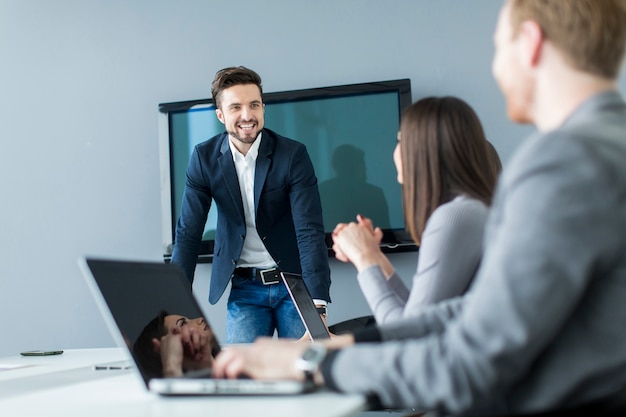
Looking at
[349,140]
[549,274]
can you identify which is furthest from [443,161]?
[349,140]

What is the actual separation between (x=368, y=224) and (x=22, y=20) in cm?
346

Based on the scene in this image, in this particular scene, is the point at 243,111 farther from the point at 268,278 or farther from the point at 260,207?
the point at 268,278

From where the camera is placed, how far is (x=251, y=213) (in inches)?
129

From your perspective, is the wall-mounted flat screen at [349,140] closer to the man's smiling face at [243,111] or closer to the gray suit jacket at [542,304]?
the man's smiling face at [243,111]

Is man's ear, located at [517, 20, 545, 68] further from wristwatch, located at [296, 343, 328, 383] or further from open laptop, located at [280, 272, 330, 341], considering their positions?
open laptop, located at [280, 272, 330, 341]

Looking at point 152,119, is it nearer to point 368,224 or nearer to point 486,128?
point 486,128

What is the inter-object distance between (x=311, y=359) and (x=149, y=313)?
0.44 meters

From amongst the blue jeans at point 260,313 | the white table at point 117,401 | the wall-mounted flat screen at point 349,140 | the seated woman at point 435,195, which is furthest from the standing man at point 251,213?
the seated woman at point 435,195

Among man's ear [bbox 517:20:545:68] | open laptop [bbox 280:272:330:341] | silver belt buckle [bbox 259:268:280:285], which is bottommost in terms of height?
silver belt buckle [bbox 259:268:280:285]

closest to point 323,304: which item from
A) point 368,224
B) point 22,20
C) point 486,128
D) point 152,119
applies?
point 368,224

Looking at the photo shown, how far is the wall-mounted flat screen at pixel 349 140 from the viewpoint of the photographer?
3893mm

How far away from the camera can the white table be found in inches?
40.1

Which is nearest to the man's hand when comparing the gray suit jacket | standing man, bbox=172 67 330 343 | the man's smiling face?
the gray suit jacket

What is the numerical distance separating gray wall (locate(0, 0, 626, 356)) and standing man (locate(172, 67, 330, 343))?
0.88m
